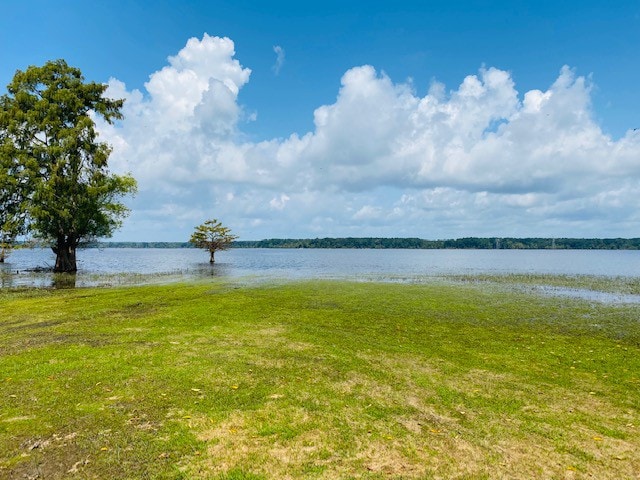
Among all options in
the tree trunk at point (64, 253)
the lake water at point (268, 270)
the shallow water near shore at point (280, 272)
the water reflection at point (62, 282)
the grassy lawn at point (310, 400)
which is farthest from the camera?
the tree trunk at point (64, 253)

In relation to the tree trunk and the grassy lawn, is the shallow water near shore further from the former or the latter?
the grassy lawn

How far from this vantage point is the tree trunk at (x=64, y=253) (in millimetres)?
52500

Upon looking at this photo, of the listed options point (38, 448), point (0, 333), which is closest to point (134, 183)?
point (0, 333)

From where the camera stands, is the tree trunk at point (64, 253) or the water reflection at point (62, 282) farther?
the tree trunk at point (64, 253)

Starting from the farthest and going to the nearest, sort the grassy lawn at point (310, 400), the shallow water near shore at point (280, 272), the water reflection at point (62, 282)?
the shallow water near shore at point (280, 272)
the water reflection at point (62, 282)
the grassy lawn at point (310, 400)

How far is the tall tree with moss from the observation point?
144 feet

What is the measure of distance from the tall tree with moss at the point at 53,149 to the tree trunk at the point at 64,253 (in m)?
1.95

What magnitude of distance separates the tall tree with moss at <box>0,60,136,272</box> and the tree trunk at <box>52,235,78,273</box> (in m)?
1.95

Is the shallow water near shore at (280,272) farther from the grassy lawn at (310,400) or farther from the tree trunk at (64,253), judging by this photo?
the grassy lawn at (310,400)

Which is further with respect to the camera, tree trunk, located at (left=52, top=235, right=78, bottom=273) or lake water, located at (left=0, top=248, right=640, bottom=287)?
tree trunk, located at (left=52, top=235, right=78, bottom=273)

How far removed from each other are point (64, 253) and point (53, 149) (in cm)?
1550

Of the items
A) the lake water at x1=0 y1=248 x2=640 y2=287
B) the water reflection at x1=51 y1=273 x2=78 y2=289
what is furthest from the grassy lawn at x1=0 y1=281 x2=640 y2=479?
the lake water at x1=0 y1=248 x2=640 y2=287

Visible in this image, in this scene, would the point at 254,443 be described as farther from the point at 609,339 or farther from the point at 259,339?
the point at 609,339

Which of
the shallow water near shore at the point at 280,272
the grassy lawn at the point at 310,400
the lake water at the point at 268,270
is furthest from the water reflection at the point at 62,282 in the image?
the grassy lawn at the point at 310,400
